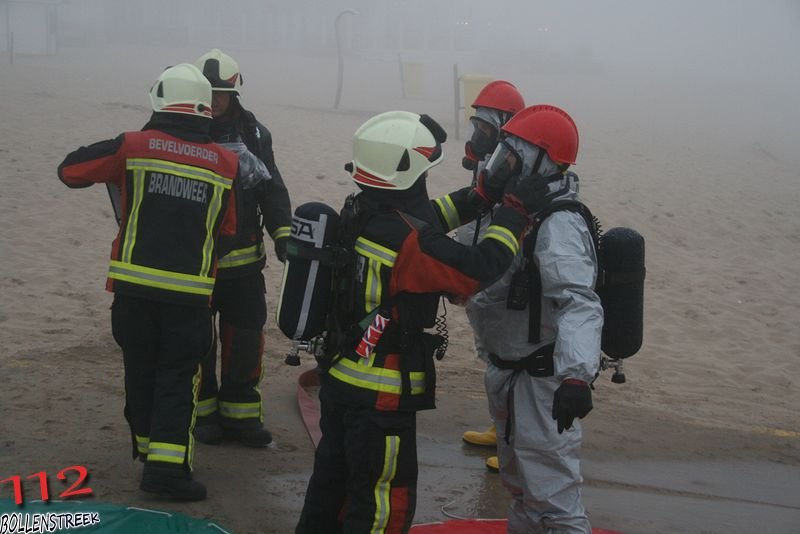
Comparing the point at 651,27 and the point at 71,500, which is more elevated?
the point at 651,27

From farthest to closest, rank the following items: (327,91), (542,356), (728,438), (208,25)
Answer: (208,25), (327,91), (728,438), (542,356)

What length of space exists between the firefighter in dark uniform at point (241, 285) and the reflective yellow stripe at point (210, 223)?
0.60 m

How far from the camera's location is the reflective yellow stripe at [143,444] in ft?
14.7

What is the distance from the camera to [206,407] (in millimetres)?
5277

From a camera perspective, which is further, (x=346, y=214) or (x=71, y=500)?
(x=71, y=500)

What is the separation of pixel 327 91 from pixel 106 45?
82.6 ft

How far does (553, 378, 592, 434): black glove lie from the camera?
3.47 m

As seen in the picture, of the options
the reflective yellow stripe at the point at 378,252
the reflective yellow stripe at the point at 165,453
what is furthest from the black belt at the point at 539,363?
the reflective yellow stripe at the point at 165,453

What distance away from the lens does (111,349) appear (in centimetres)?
716

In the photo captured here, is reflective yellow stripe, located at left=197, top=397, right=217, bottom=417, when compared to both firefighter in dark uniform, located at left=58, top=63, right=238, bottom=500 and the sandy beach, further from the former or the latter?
firefighter in dark uniform, located at left=58, top=63, right=238, bottom=500

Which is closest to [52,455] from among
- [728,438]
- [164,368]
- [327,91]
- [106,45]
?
[164,368]

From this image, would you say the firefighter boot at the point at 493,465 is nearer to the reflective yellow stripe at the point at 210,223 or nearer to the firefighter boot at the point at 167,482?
the firefighter boot at the point at 167,482

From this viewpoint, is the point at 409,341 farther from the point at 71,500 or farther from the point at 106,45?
the point at 106,45

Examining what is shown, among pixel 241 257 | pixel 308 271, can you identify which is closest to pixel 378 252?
pixel 308 271
